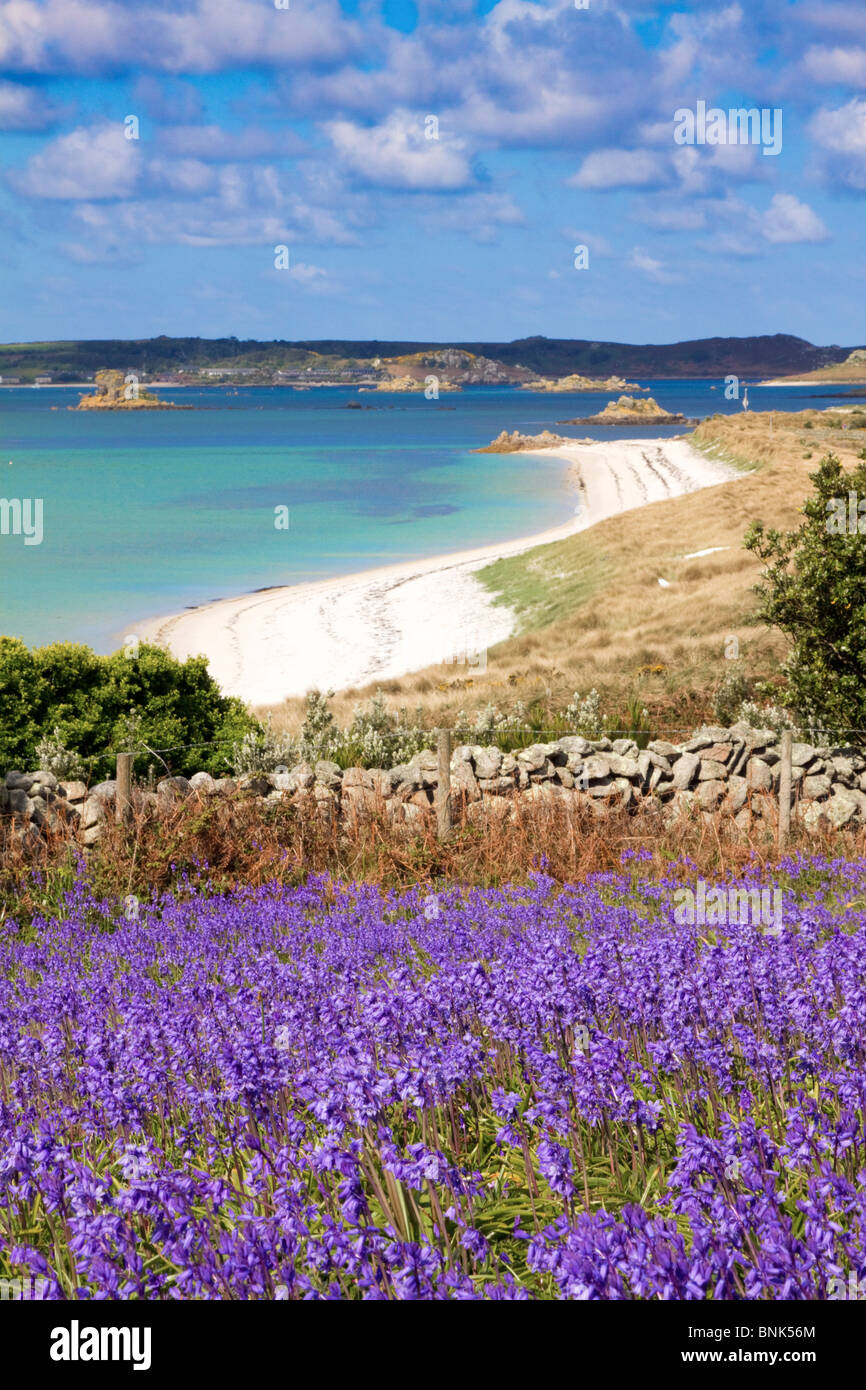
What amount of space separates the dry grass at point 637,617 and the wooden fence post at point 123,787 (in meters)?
5.27

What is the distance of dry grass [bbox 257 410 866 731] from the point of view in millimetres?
15992

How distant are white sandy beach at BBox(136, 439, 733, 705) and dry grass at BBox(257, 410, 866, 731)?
160cm

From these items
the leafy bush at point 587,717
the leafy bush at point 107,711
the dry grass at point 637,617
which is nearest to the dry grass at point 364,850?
the leafy bush at point 107,711

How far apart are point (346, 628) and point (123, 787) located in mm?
22055

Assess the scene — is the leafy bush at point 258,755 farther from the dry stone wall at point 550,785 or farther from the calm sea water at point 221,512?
the calm sea water at point 221,512

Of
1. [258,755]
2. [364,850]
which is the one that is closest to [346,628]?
[258,755]

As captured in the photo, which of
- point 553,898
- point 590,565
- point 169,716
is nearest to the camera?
point 553,898

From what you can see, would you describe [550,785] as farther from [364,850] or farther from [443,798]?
[364,850]

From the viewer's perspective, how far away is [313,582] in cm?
4050

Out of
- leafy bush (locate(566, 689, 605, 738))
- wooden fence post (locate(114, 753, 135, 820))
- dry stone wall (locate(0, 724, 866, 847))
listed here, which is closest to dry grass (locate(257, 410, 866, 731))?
leafy bush (locate(566, 689, 605, 738))

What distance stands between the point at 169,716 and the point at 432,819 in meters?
3.40

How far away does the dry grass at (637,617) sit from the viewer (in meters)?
16.0

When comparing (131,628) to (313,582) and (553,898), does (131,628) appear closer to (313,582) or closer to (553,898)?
(313,582)
